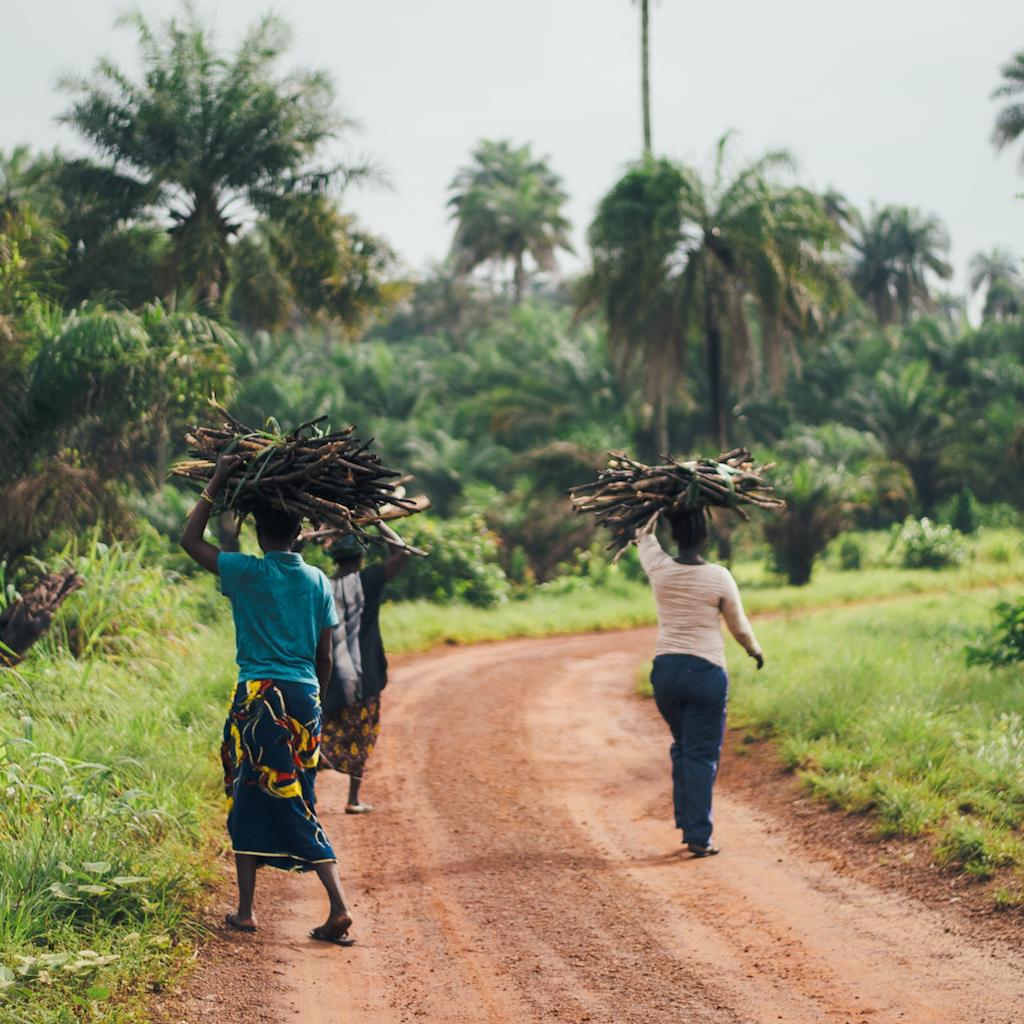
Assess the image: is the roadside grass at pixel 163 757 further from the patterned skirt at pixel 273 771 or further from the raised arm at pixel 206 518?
the raised arm at pixel 206 518

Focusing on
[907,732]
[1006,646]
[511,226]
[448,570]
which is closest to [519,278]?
[511,226]

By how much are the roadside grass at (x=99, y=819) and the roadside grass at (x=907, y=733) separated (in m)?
3.60

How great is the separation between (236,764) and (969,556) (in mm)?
22945

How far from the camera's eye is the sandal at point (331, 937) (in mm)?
4871

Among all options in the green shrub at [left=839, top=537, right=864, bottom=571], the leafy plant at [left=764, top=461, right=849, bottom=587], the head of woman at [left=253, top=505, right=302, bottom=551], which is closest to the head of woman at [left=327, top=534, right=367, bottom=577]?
the head of woman at [left=253, top=505, right=302, bottom=551]

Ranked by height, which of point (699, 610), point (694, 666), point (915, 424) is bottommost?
point (694, 666)

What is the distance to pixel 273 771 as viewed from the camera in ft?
15.4

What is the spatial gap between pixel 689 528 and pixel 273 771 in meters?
2.70

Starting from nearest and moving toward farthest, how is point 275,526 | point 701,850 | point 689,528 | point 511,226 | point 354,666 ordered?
point 275,526 < point 701,850 < point 689,528 < point 354,666 < point 511,226

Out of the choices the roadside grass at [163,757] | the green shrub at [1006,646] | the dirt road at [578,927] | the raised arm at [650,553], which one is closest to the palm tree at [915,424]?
the roadside grass at [163,757]

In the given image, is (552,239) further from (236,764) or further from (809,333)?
(236,764)

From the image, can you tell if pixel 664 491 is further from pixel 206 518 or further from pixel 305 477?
pixel 206 518

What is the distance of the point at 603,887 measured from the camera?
5.71 meters

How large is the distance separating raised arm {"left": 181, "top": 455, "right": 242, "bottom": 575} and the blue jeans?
2554 mm
